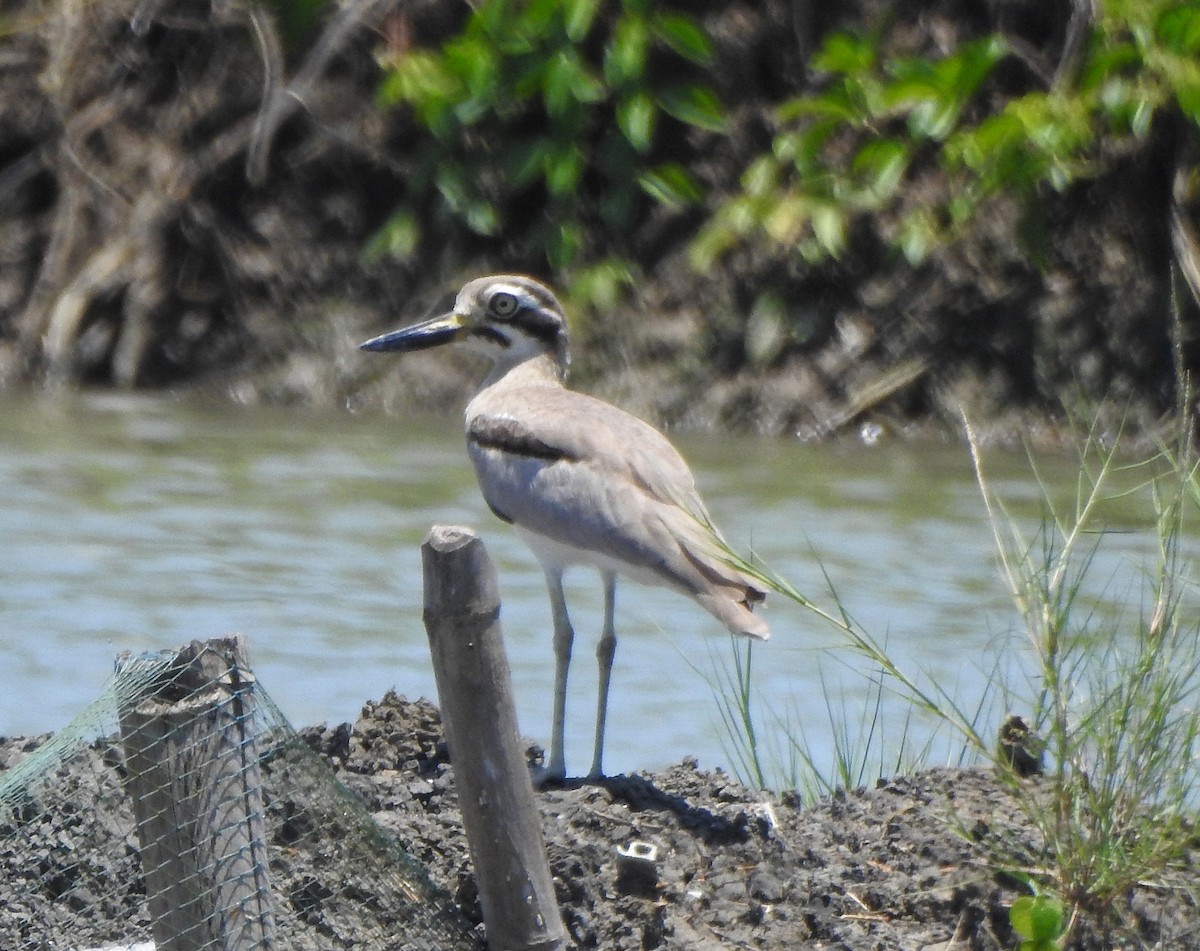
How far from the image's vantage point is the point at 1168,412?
33.3 ft

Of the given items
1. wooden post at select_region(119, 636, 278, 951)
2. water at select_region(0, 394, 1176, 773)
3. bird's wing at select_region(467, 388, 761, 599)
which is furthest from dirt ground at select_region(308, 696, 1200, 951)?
water at select_region(0, 394, 1176, 773)

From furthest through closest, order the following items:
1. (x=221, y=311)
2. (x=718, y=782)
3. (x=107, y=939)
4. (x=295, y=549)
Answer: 1. (x=221, y=311)
2. (x=295, y=549)
3. (x=718, y=782)
4. (x=107, y=939)

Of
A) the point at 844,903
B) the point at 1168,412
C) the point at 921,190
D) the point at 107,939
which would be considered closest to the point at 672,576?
the point at 844,903

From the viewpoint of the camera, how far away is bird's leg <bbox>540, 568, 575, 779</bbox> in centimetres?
549

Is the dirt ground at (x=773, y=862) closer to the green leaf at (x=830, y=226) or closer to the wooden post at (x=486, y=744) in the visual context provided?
the wooden post at (x=486, y=744)

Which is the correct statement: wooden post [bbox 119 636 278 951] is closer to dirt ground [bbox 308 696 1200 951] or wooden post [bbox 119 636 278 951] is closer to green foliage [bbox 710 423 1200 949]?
dirt ground [bbox 308 696 1200 951]

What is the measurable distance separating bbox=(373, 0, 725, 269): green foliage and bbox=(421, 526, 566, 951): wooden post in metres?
7.05

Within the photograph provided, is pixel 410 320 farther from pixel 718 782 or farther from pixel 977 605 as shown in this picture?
pixel 718 782

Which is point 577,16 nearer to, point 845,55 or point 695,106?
point 695,106

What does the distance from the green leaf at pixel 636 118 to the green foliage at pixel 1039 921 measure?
720cm

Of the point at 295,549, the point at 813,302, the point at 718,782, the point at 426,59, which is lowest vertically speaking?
the point at 718,782

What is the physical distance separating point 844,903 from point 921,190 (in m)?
7.00

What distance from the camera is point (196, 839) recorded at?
3848mm

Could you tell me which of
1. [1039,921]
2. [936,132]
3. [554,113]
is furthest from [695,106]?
[1039,921]
